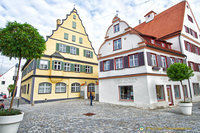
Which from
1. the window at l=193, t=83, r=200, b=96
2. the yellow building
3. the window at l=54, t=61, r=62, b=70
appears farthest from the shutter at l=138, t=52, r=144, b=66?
the window at l=54, t=61, r=62, b=70

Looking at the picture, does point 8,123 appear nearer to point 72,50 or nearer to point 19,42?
point 19,42

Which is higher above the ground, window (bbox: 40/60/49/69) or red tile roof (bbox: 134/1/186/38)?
red tile roof (bbox: 134/1/186/38)

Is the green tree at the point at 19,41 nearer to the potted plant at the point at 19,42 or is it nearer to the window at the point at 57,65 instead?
A: the potted plant at the point at 19,42

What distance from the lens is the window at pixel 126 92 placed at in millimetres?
13756

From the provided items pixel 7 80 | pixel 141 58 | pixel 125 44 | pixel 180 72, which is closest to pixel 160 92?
pixel 180 72

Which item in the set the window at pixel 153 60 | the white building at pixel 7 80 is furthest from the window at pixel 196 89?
the white building at pixel 7 80

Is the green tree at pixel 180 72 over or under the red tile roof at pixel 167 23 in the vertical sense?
under

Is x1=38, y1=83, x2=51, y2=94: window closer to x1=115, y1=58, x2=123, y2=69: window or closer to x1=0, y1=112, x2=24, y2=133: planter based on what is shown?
x1=115, y1=58, x2=123, y2=69: window

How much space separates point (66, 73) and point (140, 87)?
Answer: 1274cm

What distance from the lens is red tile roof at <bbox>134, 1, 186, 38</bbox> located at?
62.9ft

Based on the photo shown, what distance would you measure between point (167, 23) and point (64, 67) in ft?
63.5

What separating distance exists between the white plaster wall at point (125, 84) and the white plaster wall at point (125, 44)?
3789 mm

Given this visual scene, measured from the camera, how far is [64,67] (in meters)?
20.6

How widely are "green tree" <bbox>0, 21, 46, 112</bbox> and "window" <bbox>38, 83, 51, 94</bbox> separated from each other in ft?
40.0
